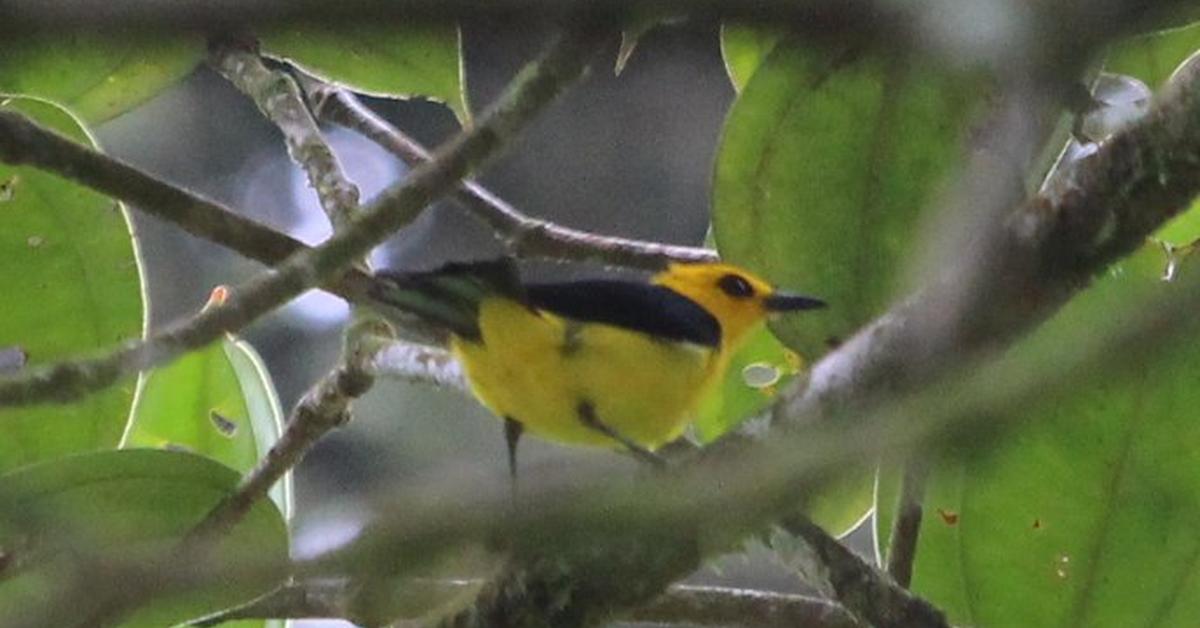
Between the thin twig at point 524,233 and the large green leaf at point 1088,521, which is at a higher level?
the thin twig at point 524,233

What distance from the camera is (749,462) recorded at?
279mm

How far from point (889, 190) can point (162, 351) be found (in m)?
0.52

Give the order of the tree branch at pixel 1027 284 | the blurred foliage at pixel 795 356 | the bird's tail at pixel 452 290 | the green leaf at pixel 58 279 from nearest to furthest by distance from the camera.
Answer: the tree branch at pixel 1027 284 < the blurred foliage at pixel 795 356 < the bird's tail at pixel 452 290 < the green leaf at pixel 58 279

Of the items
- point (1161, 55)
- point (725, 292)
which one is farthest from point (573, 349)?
point (1161, 55)

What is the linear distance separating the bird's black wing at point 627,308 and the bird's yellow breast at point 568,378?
0.01 m

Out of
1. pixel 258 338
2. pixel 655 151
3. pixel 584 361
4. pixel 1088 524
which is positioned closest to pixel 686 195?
pixel 655 151

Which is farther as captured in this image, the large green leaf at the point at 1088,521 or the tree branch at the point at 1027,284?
the large green leaf at the point at 1088,521

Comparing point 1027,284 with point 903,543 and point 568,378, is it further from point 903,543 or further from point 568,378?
point 568,378

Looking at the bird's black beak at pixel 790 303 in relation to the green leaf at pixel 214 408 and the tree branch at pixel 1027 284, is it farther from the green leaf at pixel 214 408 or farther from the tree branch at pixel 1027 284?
the green leaf at pixel 214 408

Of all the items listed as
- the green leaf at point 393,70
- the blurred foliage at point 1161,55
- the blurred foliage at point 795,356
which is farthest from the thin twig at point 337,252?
the blurred foliage at point 1161,55

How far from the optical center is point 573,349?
1.30 meters

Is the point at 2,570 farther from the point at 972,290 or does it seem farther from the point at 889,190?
the point at 972,290

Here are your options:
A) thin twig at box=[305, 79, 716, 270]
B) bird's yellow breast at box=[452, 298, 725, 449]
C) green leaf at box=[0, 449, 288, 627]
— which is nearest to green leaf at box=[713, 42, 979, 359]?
bird's yellow breast at box=[452, 298, 725, 449]

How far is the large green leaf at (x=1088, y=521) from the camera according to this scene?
1031 mm
